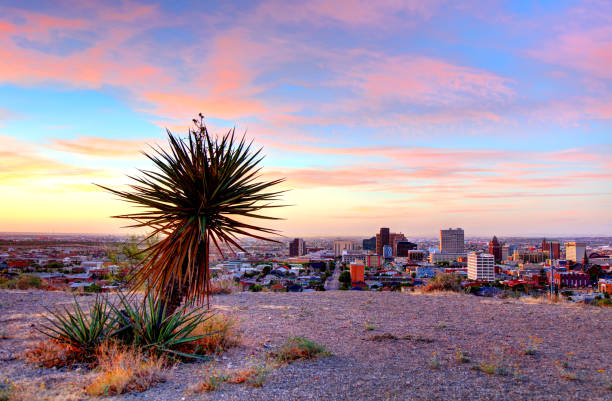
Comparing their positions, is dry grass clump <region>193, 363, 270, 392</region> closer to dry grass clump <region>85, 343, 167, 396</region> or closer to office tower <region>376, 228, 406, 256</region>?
dry grass clump <region>85, 343, 167, 396</region>

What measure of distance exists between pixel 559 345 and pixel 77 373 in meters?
8.97

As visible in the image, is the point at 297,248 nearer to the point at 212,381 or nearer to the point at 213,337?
the point at 213,337

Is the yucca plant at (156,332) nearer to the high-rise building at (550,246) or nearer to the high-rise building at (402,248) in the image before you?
the high-rise building at (550,246)

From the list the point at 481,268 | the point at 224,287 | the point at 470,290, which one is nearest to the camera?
the point at 224,287

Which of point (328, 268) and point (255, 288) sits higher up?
point (255, 288)

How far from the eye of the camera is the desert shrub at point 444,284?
711 inches

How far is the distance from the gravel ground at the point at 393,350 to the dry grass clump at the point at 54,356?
0.63 ft

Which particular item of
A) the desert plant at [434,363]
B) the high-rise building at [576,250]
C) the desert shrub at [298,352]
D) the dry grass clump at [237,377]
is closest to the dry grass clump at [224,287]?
the desert shrub at [298,352]

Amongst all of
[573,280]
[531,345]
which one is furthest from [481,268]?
[531,345]

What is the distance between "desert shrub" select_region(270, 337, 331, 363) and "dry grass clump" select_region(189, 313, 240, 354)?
107 cm

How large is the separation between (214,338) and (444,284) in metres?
13.0

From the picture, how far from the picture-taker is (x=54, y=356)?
7.00 m

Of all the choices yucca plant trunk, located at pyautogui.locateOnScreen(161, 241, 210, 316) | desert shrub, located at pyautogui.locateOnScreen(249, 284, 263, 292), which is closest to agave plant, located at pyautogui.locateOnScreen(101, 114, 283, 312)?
yucca plant trunk, located at pyautogui.locateOnScreen(161, 241, 210, 316)

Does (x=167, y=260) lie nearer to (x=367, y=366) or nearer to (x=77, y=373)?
(x=77, y=373)
